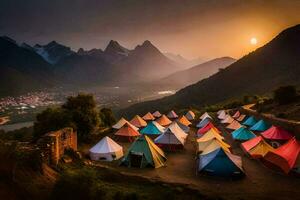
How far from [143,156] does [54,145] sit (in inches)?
283

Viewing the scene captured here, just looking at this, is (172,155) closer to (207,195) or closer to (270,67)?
(207,195)

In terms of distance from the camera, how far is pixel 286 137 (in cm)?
3006

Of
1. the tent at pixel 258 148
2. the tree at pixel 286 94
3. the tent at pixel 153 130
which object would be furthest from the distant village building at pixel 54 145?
the tree at pixel 286 94

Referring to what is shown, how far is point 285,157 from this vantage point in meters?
21.6

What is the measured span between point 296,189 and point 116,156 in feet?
49.7

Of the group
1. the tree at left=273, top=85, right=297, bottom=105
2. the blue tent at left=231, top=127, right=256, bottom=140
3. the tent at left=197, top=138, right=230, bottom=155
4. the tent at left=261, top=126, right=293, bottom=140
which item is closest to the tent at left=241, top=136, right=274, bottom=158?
the tent at left=197, top=138, right=230, bottom=155

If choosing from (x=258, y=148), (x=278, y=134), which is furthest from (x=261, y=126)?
(x=258, y=148)

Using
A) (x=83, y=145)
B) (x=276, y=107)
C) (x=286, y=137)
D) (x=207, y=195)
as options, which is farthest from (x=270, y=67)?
(x=207, y=195)

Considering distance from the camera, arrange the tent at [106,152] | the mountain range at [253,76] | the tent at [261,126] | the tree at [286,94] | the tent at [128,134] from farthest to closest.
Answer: the mountain range at [253,76], the tree at [286,94], the tent at [261,126], the tent at [128,134], the tent at [106,152]

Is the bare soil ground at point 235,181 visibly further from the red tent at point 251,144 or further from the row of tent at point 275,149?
the red tent at point 251,144

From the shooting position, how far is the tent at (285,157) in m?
21.3

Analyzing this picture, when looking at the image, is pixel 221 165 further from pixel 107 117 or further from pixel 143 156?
pixel 107 117

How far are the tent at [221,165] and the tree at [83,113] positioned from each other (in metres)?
18.3

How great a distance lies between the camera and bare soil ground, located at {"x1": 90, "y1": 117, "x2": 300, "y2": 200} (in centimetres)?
1766
